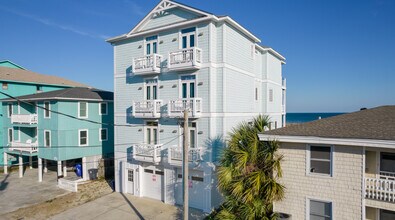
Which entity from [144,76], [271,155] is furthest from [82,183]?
[271,155]

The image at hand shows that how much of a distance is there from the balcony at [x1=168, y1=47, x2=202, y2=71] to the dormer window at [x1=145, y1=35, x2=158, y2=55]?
2517 mm

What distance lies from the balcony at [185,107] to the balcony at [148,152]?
2.75 m

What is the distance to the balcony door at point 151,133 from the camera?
1778 cm

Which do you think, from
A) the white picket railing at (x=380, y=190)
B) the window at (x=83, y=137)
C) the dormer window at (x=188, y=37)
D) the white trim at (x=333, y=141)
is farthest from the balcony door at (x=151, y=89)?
the white picket railing at (x=380, y=190)

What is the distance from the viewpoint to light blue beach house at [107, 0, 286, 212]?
600 inches

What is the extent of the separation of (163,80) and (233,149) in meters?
7.86

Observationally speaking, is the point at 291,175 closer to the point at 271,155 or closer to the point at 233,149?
the point at 271,155

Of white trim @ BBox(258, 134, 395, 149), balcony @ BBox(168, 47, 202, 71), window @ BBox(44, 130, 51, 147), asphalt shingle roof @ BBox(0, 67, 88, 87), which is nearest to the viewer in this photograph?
white trim @ BBox(258, 134, 395, 149)

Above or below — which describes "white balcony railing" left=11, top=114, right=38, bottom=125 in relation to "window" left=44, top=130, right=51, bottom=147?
above

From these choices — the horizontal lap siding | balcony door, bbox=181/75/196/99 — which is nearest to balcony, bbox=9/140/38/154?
balcony door, bbox=181/75/196/99

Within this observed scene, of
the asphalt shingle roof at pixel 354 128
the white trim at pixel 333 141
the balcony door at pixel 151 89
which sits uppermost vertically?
the balcony door at pixel 151 89

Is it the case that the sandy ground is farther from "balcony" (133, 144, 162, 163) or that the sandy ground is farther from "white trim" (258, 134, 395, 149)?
"white trim" (258, 134, 395, 149)

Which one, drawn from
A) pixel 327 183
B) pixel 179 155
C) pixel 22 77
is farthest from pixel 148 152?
pixel 22 77

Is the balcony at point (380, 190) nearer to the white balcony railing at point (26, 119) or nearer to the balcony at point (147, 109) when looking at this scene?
the balcony at point (147, 109)
